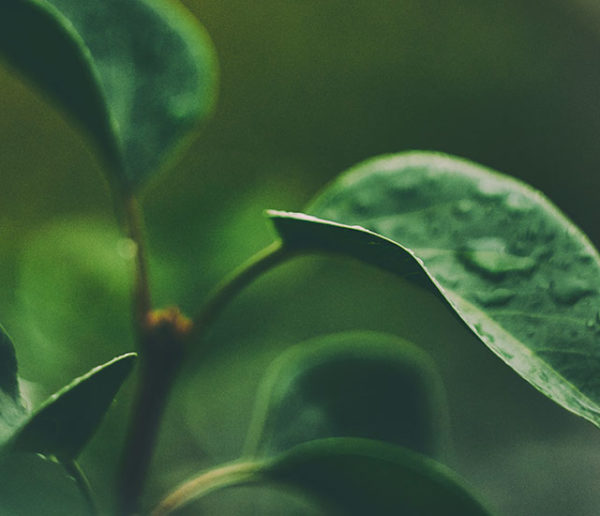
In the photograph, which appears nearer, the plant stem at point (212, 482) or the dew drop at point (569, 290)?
the dew drop at point (569, 290)

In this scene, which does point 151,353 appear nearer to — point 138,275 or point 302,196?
point 138,275

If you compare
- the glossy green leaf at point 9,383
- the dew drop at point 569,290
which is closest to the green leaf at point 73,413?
the glossy green leaf at point 9,383

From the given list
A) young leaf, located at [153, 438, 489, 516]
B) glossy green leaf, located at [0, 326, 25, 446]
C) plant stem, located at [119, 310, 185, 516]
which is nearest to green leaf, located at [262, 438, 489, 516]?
young leaf, located at [153, 438, 489, 516]

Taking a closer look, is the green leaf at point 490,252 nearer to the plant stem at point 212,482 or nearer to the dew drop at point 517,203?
the dew drop at point 517,203

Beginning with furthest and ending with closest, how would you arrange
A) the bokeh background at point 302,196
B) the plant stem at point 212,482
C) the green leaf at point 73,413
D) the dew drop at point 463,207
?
1. the bokeh background at point 302,196
2. the plant stem at point 212,482
3. the dew drop at point 463,207
4. the green leaf at point 73,413

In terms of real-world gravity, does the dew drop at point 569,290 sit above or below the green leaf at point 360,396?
above

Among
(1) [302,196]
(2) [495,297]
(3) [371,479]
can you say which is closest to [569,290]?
(2) [495,297]

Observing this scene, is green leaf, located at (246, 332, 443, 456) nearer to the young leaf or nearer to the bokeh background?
the young leaf
